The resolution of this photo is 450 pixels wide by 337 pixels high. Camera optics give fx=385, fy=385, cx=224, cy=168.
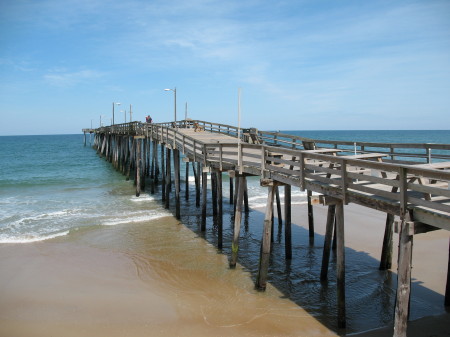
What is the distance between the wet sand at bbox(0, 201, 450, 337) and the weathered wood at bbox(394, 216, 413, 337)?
1.78 metres

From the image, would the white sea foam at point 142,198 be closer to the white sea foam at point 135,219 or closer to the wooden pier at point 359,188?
the white sea foam at point 135,219

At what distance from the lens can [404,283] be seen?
5.96 m

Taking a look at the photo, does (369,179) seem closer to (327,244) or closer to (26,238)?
(327,244)

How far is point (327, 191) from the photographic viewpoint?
7918 millimetres

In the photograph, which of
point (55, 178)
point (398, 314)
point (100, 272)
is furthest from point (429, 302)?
point (55, 178)

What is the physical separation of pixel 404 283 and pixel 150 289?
645 centimetres

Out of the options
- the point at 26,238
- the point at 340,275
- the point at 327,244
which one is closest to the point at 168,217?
the point at 26,238

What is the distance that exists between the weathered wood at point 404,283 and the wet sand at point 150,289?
1.78 meters

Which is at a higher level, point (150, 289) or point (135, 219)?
point (135, 219)

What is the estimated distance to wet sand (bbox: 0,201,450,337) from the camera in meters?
8.16

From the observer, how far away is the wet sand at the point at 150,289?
8156 mm

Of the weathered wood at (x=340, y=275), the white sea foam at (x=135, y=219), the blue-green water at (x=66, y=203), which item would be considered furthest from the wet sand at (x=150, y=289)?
the blue-green water at (x=66, y=203)

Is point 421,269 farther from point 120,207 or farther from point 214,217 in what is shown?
point 120,207

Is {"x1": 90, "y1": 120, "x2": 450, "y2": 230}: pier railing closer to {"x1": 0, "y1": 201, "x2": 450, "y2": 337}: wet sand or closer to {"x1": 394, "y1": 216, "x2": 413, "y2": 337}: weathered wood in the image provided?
{"x1": 394, "y1": 216, "x2": 413, "y2": 337}: weathered wood
